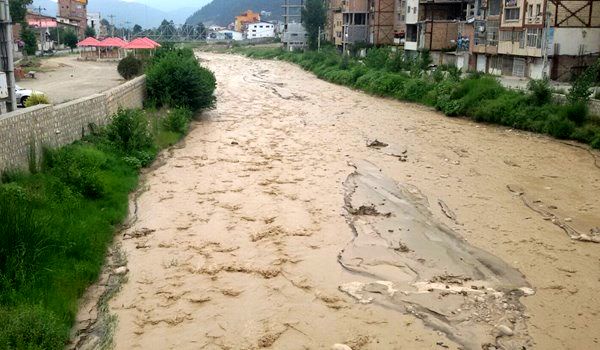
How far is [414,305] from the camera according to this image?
7.82m

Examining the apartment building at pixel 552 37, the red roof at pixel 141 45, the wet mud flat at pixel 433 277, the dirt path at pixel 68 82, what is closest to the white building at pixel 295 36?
the red roof at pixel 141 45

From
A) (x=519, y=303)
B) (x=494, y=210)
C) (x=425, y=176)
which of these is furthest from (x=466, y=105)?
(x=519, y=303)

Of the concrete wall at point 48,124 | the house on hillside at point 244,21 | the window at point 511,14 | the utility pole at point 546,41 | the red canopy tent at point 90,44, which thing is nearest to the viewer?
the concrete wall at point 48,124

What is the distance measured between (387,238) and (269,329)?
363 cm

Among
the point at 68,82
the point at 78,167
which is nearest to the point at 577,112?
the point at 78,167

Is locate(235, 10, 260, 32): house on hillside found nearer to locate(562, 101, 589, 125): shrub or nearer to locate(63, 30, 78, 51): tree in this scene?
locate(63, 30, 78, 51): tree

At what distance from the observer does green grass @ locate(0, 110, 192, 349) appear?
649 cm

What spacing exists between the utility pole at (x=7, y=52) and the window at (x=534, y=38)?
22.8 m

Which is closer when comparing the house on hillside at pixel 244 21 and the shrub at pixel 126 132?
the shrub at pixel 126 132

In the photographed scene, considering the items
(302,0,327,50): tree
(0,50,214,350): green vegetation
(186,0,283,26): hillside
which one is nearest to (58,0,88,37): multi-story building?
(302,0,327,50): tree

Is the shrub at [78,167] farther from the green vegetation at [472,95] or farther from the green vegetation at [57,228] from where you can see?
the green vegetation at [472,95]

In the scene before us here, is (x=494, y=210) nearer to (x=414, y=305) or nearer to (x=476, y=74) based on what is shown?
(x=414, y=305)

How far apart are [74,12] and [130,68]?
2807 inches

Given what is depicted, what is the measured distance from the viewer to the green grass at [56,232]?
649cm
